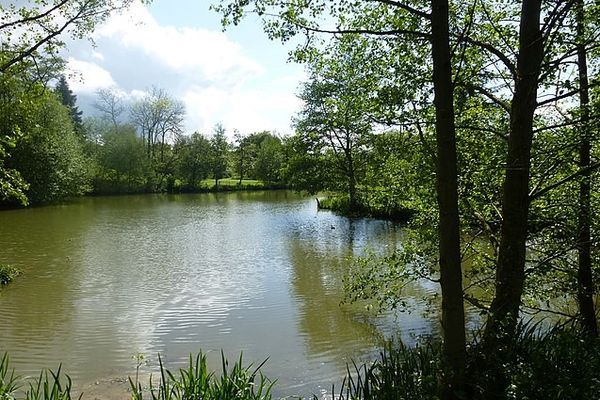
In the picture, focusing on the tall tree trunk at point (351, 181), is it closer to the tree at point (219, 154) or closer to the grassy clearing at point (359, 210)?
the grassy clearing at point (359, 210)

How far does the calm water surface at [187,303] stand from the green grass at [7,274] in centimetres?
31

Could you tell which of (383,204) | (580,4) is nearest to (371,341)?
(383,204)

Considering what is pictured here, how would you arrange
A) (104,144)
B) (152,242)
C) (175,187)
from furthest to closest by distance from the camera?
1. (175,187)
2. (104,144)
3. (152,242)

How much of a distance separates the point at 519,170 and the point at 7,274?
483 inches

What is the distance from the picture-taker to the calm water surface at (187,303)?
738 cm

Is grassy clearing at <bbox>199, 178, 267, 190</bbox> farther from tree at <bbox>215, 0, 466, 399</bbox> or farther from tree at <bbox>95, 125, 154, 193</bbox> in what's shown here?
tree at <bbox>215, 0, 466, 399</bbox>

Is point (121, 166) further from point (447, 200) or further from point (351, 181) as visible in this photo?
point (447, 200)

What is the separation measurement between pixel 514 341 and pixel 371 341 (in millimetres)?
4513

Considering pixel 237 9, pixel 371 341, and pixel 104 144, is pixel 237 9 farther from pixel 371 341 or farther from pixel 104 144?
pixel 104 144

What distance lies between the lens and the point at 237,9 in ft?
14.0

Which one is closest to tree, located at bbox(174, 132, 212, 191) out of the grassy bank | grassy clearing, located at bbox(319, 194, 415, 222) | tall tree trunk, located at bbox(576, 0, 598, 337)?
grassy clearing, located at bbox(319, 194, 415, 222)

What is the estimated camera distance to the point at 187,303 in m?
10.5

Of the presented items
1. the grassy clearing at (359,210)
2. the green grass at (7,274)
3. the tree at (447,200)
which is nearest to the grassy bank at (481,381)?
the tree at (447,200)

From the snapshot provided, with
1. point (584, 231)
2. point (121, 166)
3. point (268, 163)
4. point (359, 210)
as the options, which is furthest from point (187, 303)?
point (268, 163)
